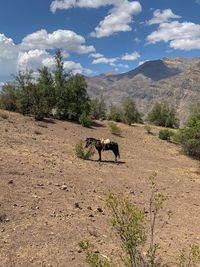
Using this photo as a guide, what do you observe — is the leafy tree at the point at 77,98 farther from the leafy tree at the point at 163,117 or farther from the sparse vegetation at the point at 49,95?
the leafy tree at the point at 163,117

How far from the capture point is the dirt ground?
31.0 ft

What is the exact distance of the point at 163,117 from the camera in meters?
51.8

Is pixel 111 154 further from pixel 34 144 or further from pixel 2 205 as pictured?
pixel 2 205

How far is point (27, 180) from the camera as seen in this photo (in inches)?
554

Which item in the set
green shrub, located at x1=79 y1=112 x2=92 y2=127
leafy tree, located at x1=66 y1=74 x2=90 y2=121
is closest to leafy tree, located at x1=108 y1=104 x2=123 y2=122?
leafy tree, located at x1=66 y1=74 x2=90 y2=121

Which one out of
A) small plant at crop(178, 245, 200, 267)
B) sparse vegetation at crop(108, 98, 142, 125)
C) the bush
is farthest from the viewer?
sparse vegetation at crop(108, 98, 142, 125)

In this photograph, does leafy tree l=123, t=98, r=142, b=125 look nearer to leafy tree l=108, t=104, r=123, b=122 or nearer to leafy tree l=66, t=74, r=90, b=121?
leafy tree l=108, t=104, r=123, b=122

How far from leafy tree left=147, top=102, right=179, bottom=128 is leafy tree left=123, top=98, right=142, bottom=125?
11.4ft

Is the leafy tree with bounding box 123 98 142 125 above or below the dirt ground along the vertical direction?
above

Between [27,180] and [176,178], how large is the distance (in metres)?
9.47

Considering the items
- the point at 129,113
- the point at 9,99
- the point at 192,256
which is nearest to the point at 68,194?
the point at 192,256

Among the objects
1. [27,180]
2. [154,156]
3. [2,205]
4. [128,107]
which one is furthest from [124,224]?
[128,107]

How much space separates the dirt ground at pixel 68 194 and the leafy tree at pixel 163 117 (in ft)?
75.8

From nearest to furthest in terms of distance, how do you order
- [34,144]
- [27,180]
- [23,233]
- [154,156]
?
[23,233]
[27,180]
[34,144]
[154,156]
